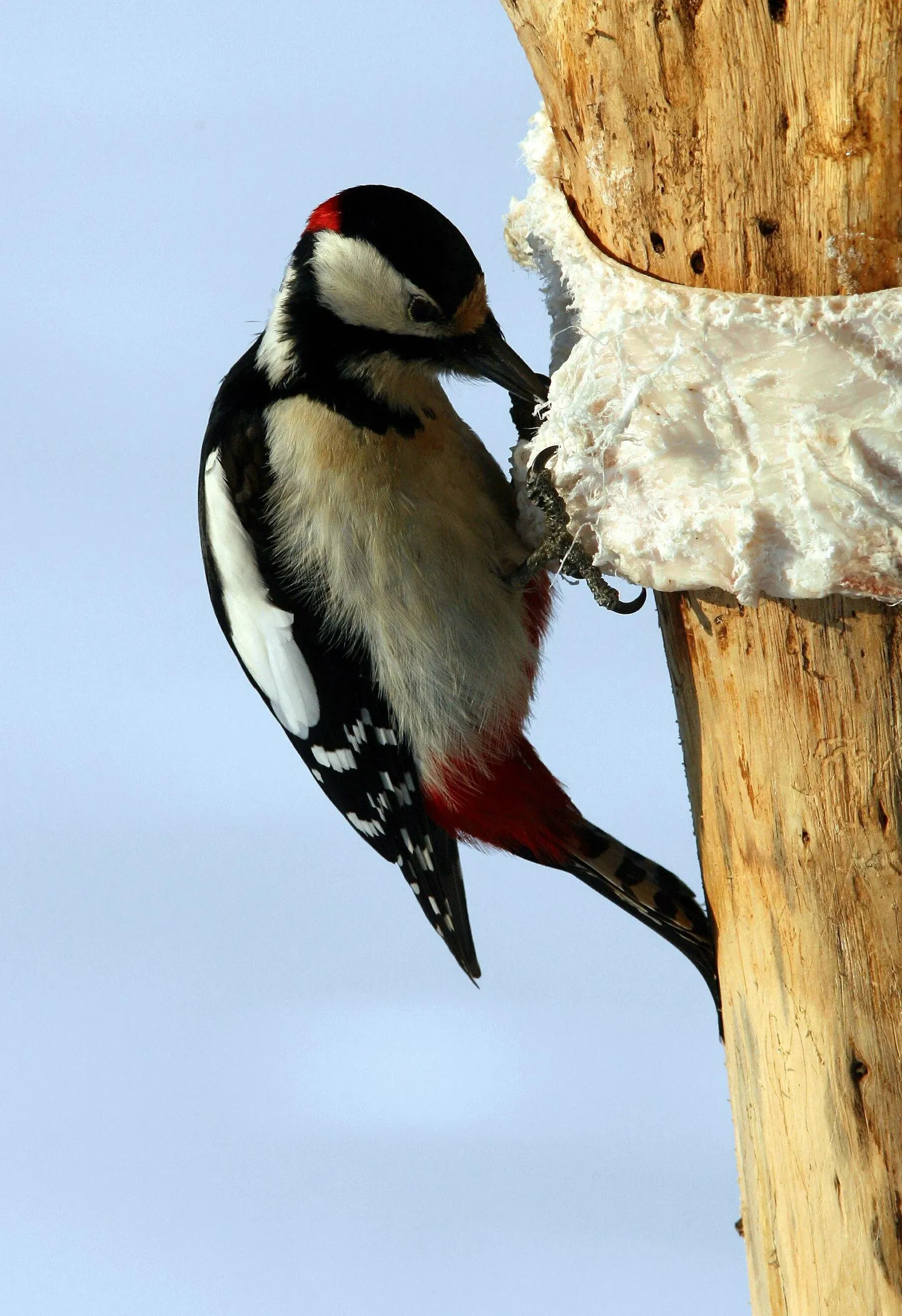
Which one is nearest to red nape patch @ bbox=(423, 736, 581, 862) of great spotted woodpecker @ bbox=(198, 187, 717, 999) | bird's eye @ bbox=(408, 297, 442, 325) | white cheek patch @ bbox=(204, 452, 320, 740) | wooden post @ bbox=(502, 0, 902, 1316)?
great spotted woodpecker @ bbox=(198, 187, 717, 999)

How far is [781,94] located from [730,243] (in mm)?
123

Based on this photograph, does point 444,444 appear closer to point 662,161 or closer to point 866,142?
point 662,161

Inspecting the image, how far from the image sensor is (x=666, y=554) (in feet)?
3.83

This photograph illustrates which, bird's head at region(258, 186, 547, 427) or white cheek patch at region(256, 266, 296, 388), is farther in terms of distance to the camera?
white cheek patch at region(256, 266, 296, 388)

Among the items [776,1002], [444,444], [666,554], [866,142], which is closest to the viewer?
[866,142]

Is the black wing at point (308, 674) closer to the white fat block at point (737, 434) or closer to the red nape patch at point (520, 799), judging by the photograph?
the red nape patch at point (520, 799)

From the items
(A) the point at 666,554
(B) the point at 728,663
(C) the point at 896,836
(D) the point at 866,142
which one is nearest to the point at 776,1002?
(C) the point at 896,836

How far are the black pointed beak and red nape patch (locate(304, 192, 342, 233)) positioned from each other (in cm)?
23

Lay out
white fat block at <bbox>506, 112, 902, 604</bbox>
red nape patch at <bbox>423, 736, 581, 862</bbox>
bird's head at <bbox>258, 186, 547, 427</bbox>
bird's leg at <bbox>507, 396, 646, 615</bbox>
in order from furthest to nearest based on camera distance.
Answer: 1. red nape patch at <bbox>423, 736, 581, 862</bbox>
2. bird's head at <bbox>258, 186, 547, 427</bbox>
3. bird's leg at <bbox>507, 396, 646, 615</bbox>
4. white fat block at <bbox>506, 112, 902, 604</bbox>

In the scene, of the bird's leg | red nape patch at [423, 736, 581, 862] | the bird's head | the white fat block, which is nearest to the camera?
the white fat block

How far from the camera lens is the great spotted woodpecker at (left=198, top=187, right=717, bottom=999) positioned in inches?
64.2

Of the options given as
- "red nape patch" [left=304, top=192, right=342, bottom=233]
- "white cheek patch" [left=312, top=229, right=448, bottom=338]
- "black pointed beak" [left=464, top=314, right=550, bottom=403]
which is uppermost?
"red nape patch" [left=304, top=192, right=342, bottom=233]

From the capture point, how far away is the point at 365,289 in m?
1.63

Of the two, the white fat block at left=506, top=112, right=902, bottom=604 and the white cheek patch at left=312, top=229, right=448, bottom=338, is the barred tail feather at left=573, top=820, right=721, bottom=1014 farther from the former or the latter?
the white cheek patch at left=312, top=229, right=448, bottom=338
